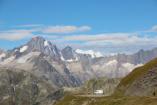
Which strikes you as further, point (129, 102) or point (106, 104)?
point (106, 104)

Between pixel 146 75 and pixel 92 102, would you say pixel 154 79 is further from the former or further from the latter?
pixel 92 102

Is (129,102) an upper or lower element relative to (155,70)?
lower

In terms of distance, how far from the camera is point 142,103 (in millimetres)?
150750

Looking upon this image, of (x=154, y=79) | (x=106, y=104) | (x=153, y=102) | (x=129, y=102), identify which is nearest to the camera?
(x=153, y=102)

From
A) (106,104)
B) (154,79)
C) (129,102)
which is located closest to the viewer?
(129,102)

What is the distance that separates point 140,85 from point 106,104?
946 inches

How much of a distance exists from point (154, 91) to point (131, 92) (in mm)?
16018

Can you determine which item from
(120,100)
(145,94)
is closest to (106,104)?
(120,100)

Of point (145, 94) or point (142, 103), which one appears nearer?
point (142, 103)

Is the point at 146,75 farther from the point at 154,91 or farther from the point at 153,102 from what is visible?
the point at 153,102

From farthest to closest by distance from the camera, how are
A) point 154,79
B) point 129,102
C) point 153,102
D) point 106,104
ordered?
point 154,79
point 106,104
point 129,102
point 153,102

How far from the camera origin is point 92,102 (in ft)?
654

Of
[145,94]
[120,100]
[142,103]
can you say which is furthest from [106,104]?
[142,103]

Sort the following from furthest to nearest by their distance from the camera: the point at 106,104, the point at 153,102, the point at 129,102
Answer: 1. the point at 106,104
2. the point at 129,102
3. the point at 153,102
